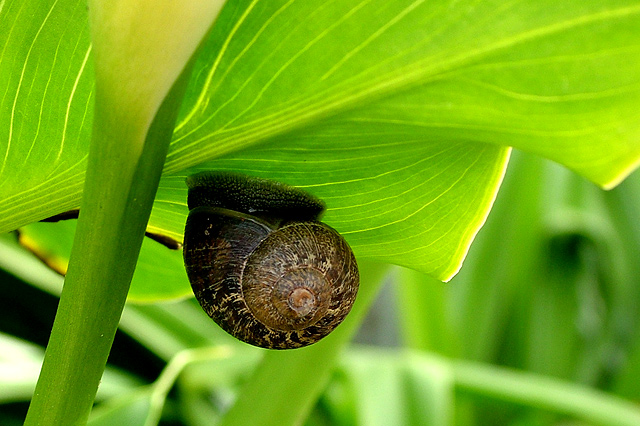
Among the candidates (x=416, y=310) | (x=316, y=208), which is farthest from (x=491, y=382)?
(x=316, y=208)

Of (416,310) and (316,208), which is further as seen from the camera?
(416,310)

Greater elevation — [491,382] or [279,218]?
[279,218]

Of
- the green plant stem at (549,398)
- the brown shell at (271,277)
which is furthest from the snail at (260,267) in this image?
the green plant stem at (549,398)

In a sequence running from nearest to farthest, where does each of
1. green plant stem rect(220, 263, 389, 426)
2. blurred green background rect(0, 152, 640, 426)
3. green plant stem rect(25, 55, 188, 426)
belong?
1. green plant stem rect(25, 55, 188, 426)
2. green plant stem rect(220, 263, 389, 426)
3. blurred green background rect(0, 152, 640, 426)

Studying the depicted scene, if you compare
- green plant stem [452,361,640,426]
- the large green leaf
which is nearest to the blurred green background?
green plant stem [452,361,640,426]

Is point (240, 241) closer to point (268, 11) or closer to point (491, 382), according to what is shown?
point (268, 11)

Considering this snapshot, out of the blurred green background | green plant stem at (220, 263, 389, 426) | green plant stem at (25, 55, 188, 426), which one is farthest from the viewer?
the blurred green background

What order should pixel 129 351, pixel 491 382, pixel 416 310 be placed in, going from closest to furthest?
pixel 491 382 → pixel 129 351 → pixel 416 310

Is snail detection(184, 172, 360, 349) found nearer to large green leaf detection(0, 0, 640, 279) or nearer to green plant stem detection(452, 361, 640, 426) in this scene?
large green leaf detection(0, 0, 640, 279)
